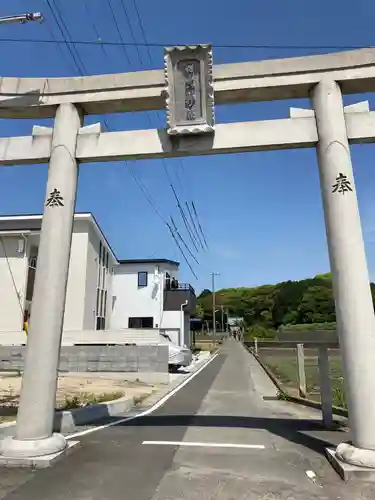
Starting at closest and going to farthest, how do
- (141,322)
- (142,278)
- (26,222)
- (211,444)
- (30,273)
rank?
(211,444), (30,273), (26,222), (141,322), (142,278)

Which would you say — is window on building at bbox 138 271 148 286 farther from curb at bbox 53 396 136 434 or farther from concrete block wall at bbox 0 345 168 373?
curb at bbox 53 396 136 434

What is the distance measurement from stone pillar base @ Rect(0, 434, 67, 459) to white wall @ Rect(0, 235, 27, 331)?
18910 millimetres

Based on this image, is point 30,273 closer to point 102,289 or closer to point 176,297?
point 102,289

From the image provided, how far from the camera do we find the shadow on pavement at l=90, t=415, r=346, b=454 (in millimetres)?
6838

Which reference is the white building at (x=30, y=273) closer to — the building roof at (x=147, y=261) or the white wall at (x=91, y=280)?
the white wall at (x=91, y=280)

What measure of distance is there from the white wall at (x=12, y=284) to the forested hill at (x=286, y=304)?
43.6m

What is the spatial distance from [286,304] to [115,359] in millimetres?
68547

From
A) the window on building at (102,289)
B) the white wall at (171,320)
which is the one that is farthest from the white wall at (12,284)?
the white wall at (171,320)

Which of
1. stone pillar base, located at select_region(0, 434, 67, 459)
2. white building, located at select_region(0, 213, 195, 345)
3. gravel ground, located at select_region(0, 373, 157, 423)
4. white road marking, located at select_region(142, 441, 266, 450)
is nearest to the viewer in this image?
stone pillar base, located at select_region(0, 434, 67, 459)

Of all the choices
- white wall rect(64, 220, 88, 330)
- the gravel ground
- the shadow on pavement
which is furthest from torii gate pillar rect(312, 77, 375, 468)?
white wall rect(64, 220, 88, 330)

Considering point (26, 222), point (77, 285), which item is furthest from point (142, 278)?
point (26, 222)

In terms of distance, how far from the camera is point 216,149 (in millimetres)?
6719

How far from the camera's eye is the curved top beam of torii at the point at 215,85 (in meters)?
6.46

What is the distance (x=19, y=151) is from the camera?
7.08 metres
